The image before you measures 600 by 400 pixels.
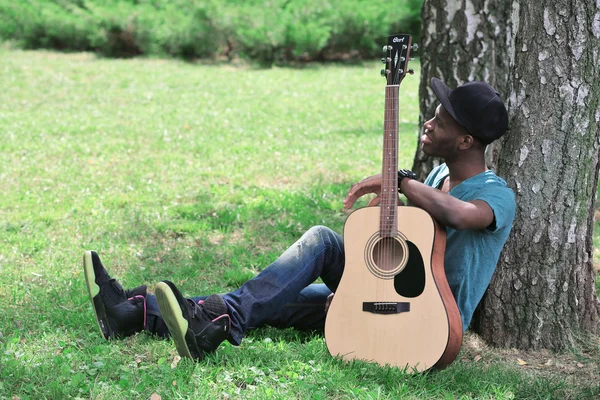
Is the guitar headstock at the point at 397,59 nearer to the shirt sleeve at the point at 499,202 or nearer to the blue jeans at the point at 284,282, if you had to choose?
the shirt sleeve at the point at 499,202

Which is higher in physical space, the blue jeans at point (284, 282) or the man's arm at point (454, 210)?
the man's arm at point (454, 210)

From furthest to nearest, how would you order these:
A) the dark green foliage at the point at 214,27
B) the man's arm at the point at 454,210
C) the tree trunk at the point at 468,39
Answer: the dark green foliage at the point at 214,27 < the tree trunk at the point at 468,39 < the man's arm at the point at 454,210

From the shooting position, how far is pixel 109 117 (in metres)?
10.3

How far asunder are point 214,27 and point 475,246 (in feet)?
42.2

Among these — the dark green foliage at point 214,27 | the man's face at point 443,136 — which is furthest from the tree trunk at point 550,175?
the dark green foliage at point 214,27

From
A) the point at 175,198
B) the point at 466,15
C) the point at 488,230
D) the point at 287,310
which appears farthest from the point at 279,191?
the point at 488,230

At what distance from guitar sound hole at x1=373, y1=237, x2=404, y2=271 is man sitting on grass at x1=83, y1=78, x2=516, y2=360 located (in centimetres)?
23

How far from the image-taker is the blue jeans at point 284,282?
3848 millimetres

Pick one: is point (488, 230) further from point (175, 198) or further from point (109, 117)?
point (109, 117)

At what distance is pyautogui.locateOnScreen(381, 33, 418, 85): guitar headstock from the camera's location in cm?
365

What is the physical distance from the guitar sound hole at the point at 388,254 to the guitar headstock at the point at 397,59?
79 centimetres

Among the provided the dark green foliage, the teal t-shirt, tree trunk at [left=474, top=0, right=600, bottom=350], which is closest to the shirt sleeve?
the teal t-shirt

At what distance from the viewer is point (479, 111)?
3566 millimetres

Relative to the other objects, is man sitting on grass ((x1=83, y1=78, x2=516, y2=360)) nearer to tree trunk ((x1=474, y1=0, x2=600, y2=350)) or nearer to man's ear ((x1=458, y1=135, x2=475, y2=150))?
man's ear ((x1=458, y1=135, x2=475, y2=150))
